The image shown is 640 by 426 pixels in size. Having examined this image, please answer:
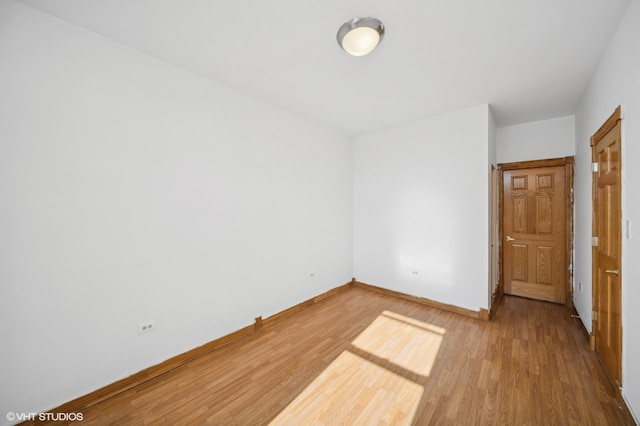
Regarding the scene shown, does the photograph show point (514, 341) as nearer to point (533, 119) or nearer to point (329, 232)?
point (329, 232)

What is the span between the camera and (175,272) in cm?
233

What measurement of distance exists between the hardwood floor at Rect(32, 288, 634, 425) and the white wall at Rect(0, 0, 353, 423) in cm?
40

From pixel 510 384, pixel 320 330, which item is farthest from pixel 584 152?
pixel 320 330

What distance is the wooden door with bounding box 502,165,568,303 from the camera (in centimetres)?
373

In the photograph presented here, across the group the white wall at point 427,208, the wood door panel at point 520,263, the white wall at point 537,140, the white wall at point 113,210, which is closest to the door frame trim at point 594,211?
the white wall at point 427,208

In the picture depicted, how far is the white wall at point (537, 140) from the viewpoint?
362 cm

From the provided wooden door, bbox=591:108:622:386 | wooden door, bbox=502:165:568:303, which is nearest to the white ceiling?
wooden door, bbox=591:108:622:386

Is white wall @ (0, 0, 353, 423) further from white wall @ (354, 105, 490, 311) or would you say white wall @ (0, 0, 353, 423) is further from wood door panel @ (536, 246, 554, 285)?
wood door panel @ (536, 246, 554, 285)

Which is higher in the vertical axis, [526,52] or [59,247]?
[526,52]

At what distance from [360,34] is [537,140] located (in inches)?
145

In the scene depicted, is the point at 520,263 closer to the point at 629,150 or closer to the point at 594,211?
the point at 594,211

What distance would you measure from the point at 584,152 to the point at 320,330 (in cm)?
386

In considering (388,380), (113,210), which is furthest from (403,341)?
(113,210)

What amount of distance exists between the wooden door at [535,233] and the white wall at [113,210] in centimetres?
392
